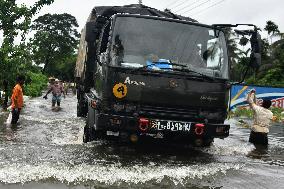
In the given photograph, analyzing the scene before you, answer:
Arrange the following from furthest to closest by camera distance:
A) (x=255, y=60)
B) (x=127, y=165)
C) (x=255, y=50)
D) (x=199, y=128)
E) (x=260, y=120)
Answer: (x=260, y=120), (x=255, y=50), (x=255, y=60), (x=199, y=128), (x=127, y=165)

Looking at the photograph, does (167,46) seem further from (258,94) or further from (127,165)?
(258,94)

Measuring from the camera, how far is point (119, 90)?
724 cm

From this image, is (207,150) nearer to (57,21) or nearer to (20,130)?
(20,130)

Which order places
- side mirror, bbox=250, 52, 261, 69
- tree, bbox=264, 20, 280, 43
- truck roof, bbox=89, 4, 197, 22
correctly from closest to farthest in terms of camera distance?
side mirror, bbox=250, 52, 261, 69 < truck roof, bbox=89, 4, 197, 22 < tree, bbox=264, 20, 280, 43

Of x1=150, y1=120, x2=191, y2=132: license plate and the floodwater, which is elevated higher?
x1=150, y1=120, x2=191, y2=132: license plate

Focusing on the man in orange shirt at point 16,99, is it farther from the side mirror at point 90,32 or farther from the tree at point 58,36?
the tree at point 58,36

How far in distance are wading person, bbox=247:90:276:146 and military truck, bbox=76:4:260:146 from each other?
2.81 metres

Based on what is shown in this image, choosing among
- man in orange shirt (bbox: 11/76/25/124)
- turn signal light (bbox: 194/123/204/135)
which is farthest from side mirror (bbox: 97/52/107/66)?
man in orange shirt (bbox: 11/76/25/124)

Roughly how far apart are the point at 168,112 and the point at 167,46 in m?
1.21

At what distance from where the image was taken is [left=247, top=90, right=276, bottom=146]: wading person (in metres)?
10.3

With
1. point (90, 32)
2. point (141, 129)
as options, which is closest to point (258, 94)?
point (90, 32)

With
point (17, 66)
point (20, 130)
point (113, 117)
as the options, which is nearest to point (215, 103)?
point (113, 117)

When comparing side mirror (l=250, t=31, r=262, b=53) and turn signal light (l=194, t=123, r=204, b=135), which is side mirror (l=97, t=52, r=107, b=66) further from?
side mirror (l=250, t=31, r=262, b=53)

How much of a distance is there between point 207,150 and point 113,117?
317 centimetres
